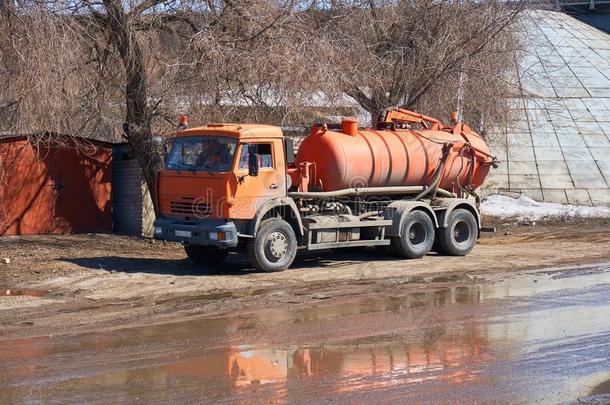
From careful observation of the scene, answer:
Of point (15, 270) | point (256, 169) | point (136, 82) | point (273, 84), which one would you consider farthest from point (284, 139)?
point (15, 270)

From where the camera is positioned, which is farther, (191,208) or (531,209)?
(531,209)

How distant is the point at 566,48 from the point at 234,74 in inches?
1141

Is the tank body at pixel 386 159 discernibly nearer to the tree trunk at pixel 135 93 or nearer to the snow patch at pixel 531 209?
the tree trunk at pixel 135 93

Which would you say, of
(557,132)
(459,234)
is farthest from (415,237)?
(557,132)

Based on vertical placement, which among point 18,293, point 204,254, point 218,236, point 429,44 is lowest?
point 18,293

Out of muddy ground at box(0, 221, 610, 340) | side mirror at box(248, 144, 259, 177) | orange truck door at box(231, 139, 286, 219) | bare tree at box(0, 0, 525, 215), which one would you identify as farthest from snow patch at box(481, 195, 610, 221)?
side mirror at box(248, 144, 259, 177)

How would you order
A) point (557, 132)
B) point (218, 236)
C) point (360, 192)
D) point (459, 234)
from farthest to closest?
point (557, 132) → point (459, 234) → point (360, 192) → point (218, 236)

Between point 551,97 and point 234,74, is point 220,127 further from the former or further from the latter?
point 551,97

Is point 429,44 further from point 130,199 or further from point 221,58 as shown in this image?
point 130,199

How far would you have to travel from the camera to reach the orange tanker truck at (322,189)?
1530 centimetres

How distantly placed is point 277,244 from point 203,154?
7.12 ft

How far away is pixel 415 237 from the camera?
18016mm

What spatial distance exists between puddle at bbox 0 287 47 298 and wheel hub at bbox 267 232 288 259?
4167 mm

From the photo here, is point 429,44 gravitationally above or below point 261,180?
above
